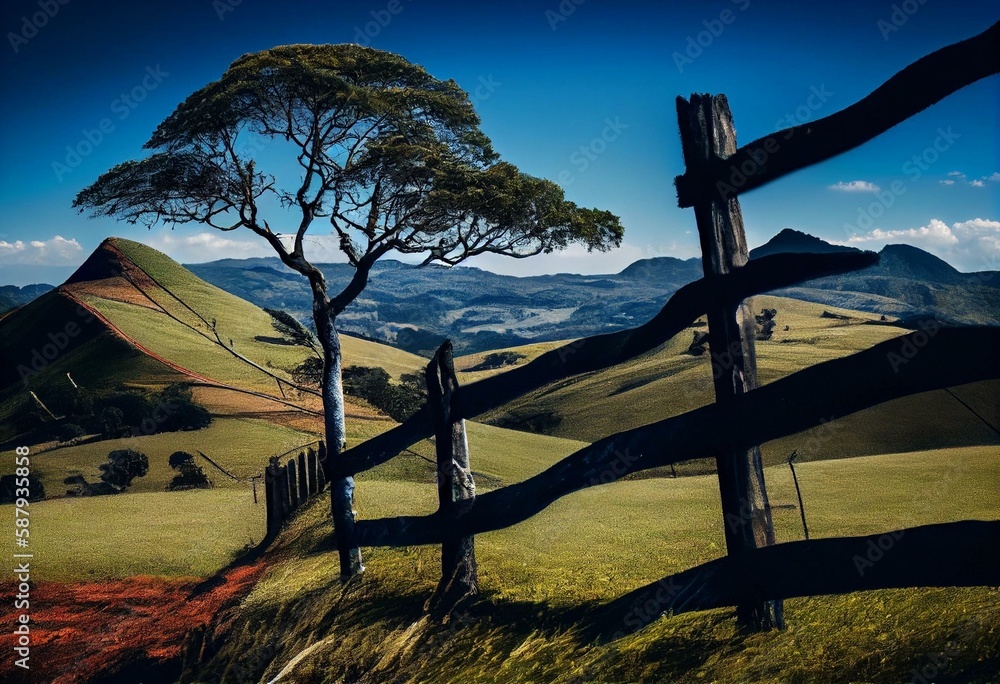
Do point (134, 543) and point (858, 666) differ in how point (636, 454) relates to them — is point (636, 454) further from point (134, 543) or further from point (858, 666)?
point (134, 543)

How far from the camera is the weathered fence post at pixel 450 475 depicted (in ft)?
24.1

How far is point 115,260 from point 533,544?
5432cm

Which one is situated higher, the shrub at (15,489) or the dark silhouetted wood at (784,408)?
the dark silhouetted wood at (784,408)

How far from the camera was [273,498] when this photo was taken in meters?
14.5

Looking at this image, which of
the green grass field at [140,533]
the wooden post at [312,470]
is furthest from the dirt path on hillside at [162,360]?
the wooden post at [312,470]

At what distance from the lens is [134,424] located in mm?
26406

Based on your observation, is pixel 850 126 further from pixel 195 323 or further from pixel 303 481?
pixel 195 323

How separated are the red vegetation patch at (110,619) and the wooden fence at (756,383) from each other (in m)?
6.98

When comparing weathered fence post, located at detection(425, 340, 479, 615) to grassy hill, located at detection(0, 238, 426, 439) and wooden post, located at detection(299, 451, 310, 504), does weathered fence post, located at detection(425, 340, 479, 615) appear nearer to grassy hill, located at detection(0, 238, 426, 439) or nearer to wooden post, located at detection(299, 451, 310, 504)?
wooden post, located at detection(299, 451, 310, 504)

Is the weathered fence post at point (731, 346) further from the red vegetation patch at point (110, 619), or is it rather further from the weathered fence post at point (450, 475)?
the red vegetation patch at point (110, 619)

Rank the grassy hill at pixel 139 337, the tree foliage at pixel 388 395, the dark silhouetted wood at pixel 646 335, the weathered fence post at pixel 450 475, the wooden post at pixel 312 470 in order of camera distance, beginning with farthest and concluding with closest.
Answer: the grassy hill at pixel 139 337, the tree foliage at pixel 388 395, the wooden post at pixel 312 470, the weathered fence post at pixel 450 475, the dark silhouetted wood at pixel 646 335

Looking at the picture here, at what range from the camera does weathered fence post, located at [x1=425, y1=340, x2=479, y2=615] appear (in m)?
7.35

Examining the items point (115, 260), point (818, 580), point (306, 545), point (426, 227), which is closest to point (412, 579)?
point (306, 545)

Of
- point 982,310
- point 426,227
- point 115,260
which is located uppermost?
point 115,260
